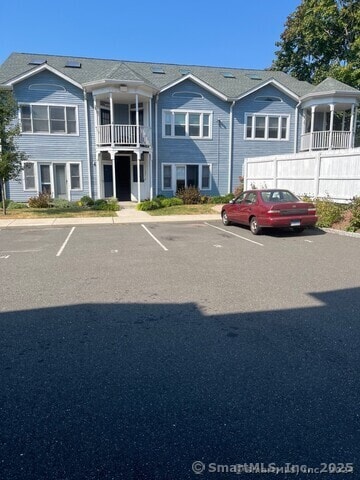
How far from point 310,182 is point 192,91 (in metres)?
12.8

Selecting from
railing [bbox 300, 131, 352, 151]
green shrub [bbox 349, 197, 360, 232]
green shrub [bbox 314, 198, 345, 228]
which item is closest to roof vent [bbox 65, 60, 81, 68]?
railing [bbox 300, 131, 352, 151]

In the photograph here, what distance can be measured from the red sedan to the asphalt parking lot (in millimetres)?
4036

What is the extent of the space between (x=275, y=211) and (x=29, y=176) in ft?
55.6

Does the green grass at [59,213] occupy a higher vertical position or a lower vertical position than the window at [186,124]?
lower

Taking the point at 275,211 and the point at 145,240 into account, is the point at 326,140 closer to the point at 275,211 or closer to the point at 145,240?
the point at 275,211

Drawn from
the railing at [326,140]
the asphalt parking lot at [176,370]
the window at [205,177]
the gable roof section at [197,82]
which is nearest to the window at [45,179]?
the gable roof section at [197,82]

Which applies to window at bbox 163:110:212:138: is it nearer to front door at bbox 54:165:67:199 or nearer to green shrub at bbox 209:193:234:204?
green shrub at bbox 209:193:234:204

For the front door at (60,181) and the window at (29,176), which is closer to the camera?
the window at (29,176)

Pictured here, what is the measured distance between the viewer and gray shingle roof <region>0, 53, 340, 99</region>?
22.8 meters

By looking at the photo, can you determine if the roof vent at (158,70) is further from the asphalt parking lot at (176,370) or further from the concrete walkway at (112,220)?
the asphalt parking lot at (176,370)

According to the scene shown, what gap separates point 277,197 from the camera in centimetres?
1262

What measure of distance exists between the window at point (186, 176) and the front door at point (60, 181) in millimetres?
6549

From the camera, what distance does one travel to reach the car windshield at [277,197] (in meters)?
12.4

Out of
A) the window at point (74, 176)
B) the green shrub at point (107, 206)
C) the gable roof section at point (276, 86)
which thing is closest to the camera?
the green shrub at point (107, 206)
